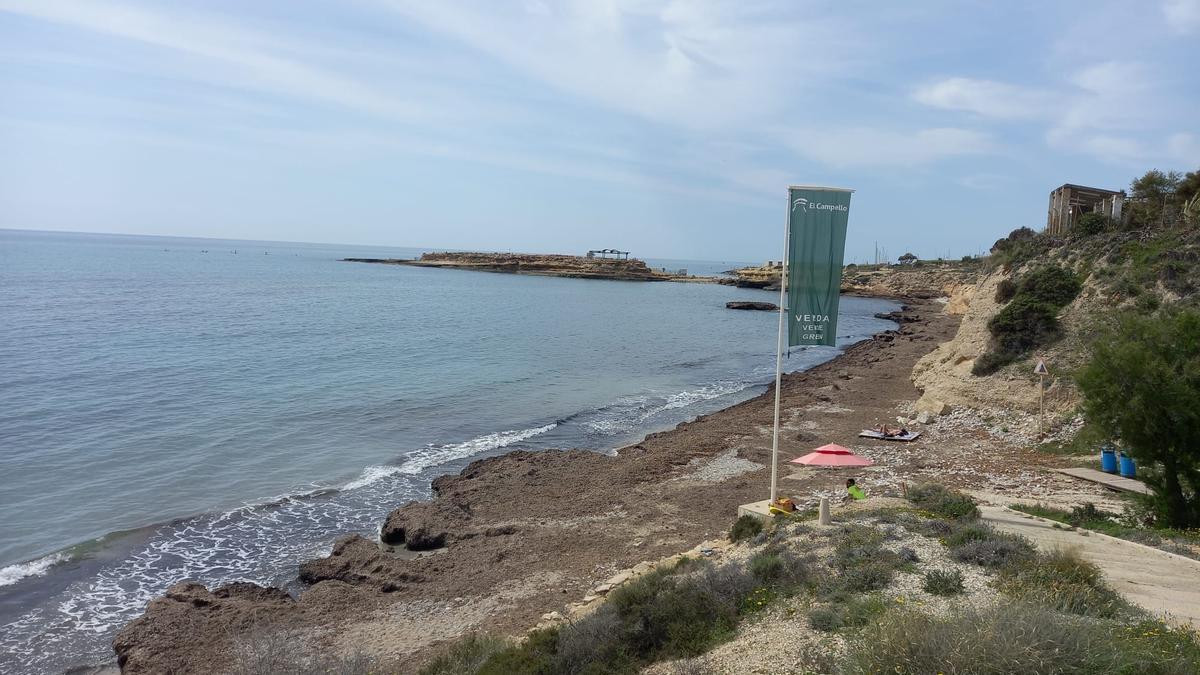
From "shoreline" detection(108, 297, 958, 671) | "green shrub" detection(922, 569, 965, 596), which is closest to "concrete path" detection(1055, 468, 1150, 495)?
"shoreline" detection(108, 297, 958, 671)

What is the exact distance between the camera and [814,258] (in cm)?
1204

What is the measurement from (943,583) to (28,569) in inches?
601

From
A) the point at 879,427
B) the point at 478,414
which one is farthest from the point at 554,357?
the point at 879,427

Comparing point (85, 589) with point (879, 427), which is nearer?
point (85, 589)

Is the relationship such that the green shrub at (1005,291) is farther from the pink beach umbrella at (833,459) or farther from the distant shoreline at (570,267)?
the distant shoreline at (570,267)

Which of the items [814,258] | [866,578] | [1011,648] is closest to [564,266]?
[814,258]

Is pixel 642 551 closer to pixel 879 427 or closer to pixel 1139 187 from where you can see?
pixel 879 427

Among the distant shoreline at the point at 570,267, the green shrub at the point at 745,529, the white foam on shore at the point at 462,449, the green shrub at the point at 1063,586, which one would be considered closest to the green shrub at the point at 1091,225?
the white foam on shore at the point at 462,449

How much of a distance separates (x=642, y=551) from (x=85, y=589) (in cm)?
995

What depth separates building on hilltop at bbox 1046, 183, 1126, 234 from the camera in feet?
117

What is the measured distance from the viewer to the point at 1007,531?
10.4m

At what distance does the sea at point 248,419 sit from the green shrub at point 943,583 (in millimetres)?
10817

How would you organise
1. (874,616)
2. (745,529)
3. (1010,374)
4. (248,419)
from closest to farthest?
(874,616), (745,529), (1010,374), (248,419)

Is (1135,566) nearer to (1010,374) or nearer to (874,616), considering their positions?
(874,616)
